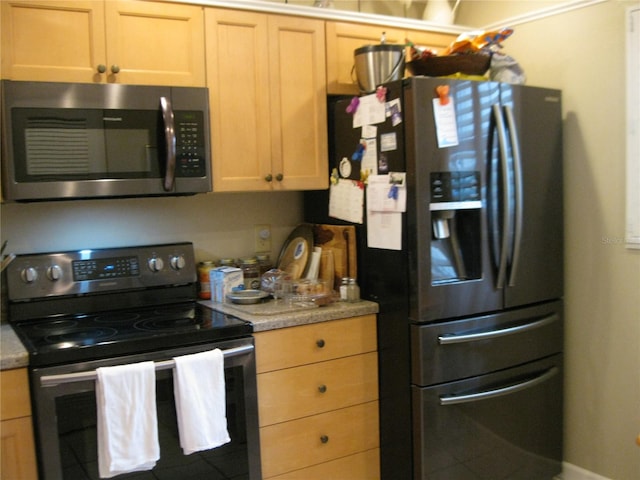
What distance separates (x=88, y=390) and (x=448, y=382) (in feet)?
4.25

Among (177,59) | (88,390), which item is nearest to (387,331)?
(88,390)

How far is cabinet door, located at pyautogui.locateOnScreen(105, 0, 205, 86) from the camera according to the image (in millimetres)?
2195

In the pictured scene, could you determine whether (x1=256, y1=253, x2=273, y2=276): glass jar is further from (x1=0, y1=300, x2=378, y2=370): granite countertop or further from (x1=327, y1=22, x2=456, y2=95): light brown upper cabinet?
(x1=327, y1=22, x2=456, y2=95): light brown upper cabinet

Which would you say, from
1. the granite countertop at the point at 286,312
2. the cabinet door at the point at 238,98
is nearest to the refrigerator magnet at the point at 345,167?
the cabinet door at the point at 238,98

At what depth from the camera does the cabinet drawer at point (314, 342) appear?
86.4 inches

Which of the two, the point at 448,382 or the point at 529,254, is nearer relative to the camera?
the point at 448,382

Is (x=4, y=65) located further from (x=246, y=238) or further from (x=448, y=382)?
(x=448, y=382)

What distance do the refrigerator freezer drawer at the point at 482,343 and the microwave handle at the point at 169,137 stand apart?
1.09 m

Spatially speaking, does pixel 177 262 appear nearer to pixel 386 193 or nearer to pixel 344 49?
pixel 386 193

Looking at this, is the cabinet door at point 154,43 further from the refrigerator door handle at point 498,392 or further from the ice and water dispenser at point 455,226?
the refrigerator door handle at point 498,392

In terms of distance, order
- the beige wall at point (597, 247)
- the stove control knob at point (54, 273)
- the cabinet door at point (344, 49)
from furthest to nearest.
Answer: the cabinet door at point (344, 49) < the beige wall at point (597, 247) < the stove control knob at point (54, 273)

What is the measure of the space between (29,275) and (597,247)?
2.32 m

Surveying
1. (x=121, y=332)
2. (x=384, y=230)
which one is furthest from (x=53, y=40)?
(x=384, y=230)

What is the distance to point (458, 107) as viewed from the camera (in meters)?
2.27
